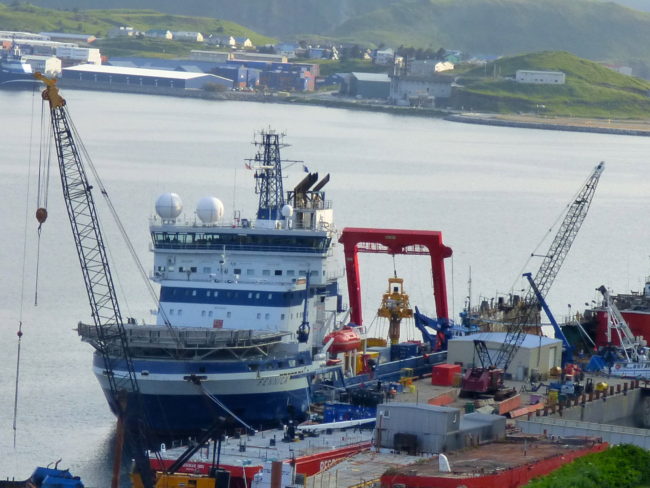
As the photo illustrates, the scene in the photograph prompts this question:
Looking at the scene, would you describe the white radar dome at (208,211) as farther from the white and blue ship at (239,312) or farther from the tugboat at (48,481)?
the tugboat at (48,481)

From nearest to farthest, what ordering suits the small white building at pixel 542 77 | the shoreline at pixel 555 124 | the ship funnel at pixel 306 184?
the ship funnel at pixel 306 184 → the shoreline at pixel 555 124 → the small white building at pixel 542 77

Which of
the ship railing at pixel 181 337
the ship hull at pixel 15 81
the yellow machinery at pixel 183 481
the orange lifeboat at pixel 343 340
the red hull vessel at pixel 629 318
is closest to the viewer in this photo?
the yellow machinery at pixel 183 481

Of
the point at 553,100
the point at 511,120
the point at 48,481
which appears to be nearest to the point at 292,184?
the point at 48,481

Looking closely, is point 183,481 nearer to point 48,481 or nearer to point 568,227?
point 48,481

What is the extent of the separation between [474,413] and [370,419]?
7.79 ft

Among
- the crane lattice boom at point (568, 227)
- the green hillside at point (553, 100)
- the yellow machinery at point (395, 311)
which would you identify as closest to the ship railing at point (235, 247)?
the yellow machinery at point (395, 311)

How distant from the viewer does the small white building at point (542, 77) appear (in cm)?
19775

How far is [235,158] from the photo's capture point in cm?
11381

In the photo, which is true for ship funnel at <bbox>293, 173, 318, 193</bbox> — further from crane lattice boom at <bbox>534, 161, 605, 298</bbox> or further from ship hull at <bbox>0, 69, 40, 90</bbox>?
ship hull at <bbox>0, 69, 40, 90</bbox>

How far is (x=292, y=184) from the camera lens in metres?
89.2

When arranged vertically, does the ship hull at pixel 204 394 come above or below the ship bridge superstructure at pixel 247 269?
below

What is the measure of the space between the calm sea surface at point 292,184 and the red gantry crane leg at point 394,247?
701 cm

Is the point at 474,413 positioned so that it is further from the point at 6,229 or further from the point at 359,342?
the point at 6,229

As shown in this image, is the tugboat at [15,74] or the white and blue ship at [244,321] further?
the tugboat at [15,74]
